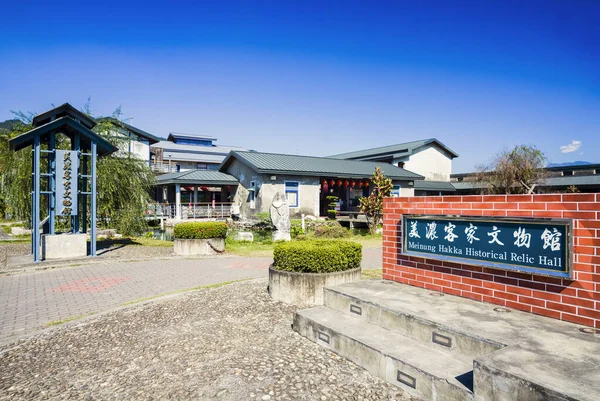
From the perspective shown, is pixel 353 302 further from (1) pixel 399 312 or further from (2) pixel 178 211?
(2) pixel 178 211

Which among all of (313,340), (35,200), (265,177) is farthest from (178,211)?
(313,340)

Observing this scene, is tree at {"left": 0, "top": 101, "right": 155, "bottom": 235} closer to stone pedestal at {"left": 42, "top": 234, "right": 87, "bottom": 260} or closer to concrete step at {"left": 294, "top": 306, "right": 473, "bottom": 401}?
stone pedestal at {"left": 42, "top": 234, "right": 87, "bottom": 260}

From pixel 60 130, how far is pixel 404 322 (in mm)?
12244

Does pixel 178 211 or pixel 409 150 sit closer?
pixel 178 211

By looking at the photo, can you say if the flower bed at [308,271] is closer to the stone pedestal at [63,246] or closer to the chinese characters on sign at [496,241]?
the chinese characters on sign at [496,241]

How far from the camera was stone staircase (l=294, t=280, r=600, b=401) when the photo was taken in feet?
8.95

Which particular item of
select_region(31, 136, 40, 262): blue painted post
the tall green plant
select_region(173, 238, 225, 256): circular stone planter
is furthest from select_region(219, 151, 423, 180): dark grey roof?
select_region(31, 136, 40, 262): blue painted post

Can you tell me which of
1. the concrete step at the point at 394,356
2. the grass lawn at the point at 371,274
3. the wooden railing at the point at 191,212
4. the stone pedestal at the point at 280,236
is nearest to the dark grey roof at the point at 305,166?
the wooden railing at the point at 191,212

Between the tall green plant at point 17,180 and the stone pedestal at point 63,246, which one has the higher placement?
the tall green plant at point 17,180

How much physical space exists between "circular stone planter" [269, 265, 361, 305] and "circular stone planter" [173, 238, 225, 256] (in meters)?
6.71

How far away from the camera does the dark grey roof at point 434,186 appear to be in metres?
33.8

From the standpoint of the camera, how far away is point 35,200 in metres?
10.6

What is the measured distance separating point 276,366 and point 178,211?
22.5 metres

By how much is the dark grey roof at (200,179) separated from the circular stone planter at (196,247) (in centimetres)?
1359
